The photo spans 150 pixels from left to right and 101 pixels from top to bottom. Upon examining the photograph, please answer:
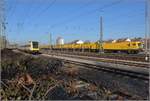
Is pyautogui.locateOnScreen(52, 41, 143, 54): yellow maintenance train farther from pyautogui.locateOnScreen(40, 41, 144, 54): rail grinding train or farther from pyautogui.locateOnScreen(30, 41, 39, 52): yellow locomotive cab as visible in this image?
pyautogui.locateOnScreen(30, 41, 39, 52): yellow locomotive cab

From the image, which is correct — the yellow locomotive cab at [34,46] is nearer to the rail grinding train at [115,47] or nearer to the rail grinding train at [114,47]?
the rail grinding train at [114,47]

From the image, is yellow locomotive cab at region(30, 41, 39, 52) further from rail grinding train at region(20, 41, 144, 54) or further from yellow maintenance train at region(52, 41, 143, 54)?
yellow maintenance train at region(52, 41, 143, 54)

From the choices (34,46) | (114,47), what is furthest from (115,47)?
(34,46)

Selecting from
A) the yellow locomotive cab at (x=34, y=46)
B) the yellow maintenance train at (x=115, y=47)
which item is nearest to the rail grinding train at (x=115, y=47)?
the yellow maintenance train at (x=115, y=47)

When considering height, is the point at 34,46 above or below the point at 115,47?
above

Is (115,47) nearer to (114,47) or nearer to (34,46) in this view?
(114,47)

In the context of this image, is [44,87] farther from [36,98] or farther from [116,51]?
[116,51]

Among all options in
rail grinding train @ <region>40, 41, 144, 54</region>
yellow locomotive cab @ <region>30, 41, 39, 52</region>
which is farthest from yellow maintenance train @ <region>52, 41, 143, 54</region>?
yellow locomotive cab @ <region>30, 41, 39, 52</region>

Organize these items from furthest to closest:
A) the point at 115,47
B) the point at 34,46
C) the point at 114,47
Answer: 1. the point at 114,47
2. the point at 115,47
3. the point at 34,46

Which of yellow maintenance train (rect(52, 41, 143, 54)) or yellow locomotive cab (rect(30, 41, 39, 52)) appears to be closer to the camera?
yellow maintenance train (rect(52, 41, 143, 54))

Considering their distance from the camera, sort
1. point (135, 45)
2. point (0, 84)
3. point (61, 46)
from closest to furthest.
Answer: point (0, 84) < point (135, 45) < point (61, 46)

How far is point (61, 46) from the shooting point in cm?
12494

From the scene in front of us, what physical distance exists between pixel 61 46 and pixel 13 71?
113 meters

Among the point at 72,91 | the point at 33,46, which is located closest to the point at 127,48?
the point at 33,46
